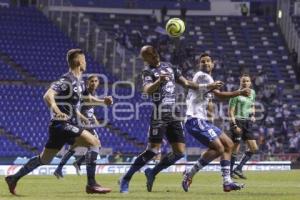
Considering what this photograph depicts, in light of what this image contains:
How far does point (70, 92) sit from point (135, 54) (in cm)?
2817

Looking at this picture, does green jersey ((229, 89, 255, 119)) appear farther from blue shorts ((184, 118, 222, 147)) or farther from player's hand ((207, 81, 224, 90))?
player's hand ((207, 81, 224, 90))

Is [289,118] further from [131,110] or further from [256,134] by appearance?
[131,110]

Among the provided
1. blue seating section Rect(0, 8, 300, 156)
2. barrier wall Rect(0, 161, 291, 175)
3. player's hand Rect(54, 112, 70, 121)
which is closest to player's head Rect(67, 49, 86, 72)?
player's hand Rect(54, 112, 70, 121)

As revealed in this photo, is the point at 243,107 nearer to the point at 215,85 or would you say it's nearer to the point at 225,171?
the point at 225,171

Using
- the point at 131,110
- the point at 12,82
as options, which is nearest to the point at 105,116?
the point at 131,110

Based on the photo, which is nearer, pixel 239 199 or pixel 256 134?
pixel 239 199

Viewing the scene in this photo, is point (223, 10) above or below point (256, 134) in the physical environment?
above

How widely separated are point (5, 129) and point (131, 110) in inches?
231

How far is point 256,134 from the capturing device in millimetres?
41969

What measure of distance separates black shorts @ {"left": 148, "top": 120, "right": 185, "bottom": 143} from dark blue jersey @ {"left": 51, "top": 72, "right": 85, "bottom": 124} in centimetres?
164

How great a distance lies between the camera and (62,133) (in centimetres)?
1595

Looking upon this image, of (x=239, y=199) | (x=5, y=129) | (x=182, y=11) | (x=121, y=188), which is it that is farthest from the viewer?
(x=182, y=11)

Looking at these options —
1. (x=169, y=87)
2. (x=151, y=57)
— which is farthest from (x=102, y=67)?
(x=151, y=57)

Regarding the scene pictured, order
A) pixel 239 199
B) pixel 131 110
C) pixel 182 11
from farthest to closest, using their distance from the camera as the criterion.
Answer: pixel 182 11 → pixel 131 110 → pixel 239 199
